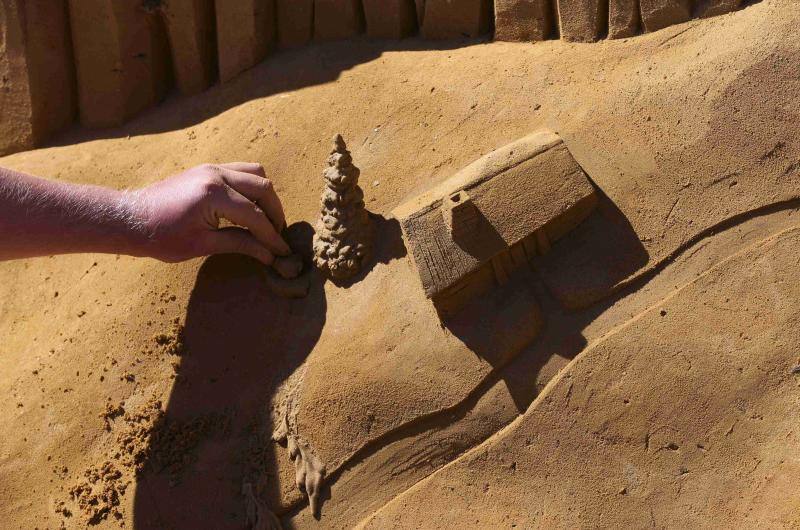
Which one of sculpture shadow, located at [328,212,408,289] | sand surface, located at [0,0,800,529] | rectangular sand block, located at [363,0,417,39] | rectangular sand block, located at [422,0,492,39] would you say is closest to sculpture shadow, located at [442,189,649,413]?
sand surface, located at [0,0,800,529]

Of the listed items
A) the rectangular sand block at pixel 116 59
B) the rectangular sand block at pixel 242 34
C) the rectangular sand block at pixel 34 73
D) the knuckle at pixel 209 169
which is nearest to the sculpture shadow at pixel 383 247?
the knuckle at pixel 209 169

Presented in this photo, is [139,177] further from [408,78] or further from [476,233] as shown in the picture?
[476,233]

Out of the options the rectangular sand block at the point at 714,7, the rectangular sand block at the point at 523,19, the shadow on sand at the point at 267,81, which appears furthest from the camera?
the shadow on sand at the point at 267,81

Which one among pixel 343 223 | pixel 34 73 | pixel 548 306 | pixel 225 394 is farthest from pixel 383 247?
pixel 34 73

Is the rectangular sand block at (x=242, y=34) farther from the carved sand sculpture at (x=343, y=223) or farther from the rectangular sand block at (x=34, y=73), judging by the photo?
the carved sand sculpture at (x=343, y=223)

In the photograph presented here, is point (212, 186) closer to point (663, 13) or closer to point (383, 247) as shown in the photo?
point (383, 247)

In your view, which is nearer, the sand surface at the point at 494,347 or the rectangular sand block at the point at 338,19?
the sand surface at the point at 494,347

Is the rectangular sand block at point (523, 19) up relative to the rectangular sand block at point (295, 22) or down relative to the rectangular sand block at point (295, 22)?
up
